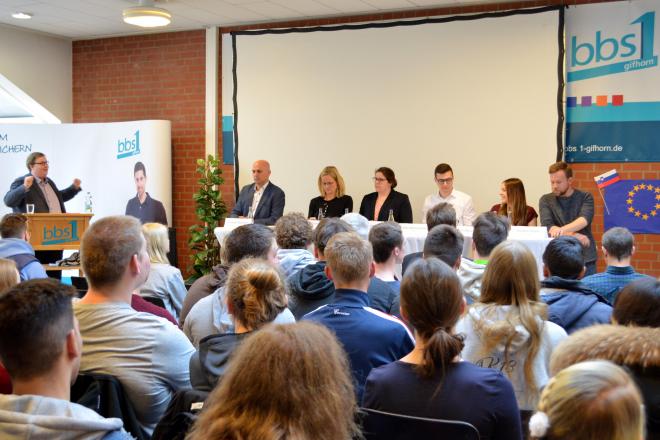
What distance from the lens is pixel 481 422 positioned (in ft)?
6.09

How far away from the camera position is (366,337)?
8.15ft

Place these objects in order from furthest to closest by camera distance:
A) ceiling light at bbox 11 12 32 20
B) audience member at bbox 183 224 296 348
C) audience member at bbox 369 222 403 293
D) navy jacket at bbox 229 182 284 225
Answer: ceiling light at bbox 11 12 32 20 → navy jacket at bbox 229 182 284 225 → audience member at bbox 369 222 403 293 → audience member at bbox 183 224 296 348

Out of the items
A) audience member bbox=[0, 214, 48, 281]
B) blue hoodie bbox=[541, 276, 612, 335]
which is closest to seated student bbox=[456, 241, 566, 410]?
blue hoodie bbox=[541, 276, 612, 335]

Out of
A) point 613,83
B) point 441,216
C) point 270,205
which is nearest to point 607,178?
point 613,83

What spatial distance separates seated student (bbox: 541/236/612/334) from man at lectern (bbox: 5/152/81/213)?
21.1ft

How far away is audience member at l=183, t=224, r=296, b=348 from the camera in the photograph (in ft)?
9.29

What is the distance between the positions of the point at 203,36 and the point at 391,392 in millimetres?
8055

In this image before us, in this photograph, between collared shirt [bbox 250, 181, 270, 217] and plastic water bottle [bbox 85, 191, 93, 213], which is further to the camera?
plastic water bottle [bbox 85, 191, 93, 213]

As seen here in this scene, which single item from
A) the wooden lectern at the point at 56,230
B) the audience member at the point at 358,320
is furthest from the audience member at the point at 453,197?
the audience member at the point at 358,320

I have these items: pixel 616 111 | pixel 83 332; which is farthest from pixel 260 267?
pixel 616 111

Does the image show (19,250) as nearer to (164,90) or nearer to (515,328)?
(515,328)

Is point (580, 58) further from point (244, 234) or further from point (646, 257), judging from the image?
point (244, 234)

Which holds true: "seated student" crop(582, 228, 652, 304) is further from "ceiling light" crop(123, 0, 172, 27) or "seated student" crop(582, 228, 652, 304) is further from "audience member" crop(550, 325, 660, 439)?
"ceiling light" crop(123, 0, 172, 27)

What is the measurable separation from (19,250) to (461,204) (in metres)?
4.18
